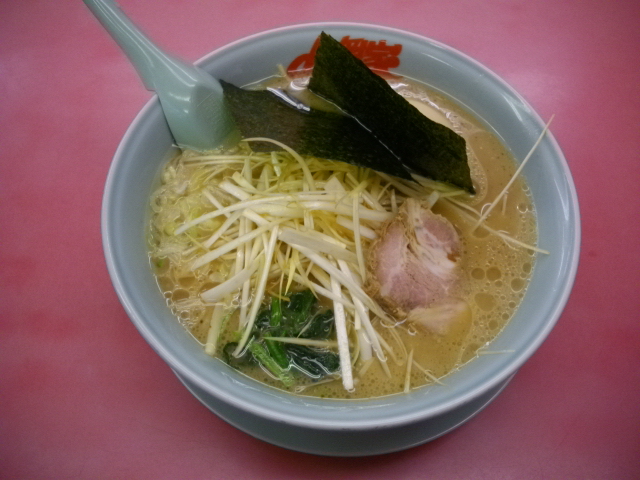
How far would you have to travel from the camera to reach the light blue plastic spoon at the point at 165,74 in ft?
3.30

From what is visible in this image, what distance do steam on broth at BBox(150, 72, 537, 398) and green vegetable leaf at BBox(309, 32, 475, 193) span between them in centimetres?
5

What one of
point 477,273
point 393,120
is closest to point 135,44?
point 393,120

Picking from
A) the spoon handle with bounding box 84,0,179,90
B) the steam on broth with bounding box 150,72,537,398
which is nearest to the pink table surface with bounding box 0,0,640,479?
the steam on broth with bounding box 150,72,537,398

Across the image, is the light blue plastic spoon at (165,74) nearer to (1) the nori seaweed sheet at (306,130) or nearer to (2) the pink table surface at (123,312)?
(1) the nori seaweed sheet at (306,130)

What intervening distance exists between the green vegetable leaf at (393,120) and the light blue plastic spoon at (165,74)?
10.0 inches

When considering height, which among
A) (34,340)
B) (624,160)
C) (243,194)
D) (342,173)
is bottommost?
(34,340)

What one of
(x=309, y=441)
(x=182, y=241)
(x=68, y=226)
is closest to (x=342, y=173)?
(x=182, y=241)

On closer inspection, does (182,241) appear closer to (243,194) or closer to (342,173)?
(243,194)

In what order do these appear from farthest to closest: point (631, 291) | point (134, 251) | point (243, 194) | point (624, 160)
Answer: point (624, 160)
point (631, 291)
point (243, 194)
point (134, 251)

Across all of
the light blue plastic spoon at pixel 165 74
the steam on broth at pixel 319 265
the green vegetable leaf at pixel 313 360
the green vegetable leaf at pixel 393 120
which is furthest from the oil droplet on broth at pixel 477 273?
the light blue plastic spoon at pixel 165 74

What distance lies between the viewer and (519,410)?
1088 mm

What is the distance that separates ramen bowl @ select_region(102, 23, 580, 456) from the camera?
0.80 metres

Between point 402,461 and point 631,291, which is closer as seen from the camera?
point 402,461

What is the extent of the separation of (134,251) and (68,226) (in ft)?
1.37
